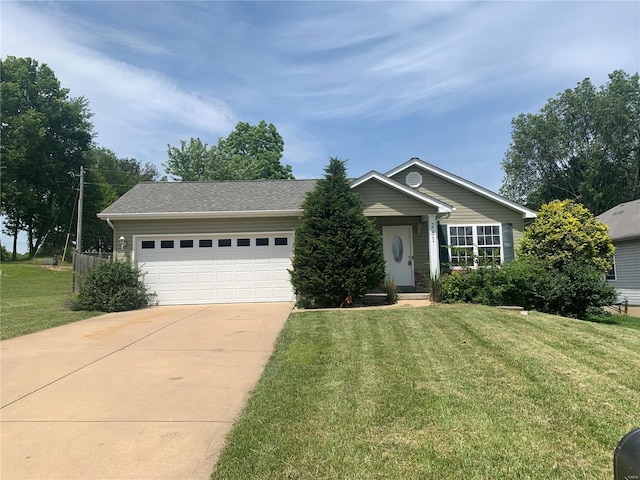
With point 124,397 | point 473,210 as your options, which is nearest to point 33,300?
point 124,397

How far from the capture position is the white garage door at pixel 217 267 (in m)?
A: 13.1

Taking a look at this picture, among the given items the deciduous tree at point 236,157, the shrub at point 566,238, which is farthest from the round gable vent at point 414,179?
the deciduous tree at point 236,157

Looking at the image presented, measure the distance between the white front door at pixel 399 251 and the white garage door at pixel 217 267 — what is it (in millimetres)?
3592

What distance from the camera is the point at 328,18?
9.81m

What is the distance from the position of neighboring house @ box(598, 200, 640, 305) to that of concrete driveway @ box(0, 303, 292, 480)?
15448 mm

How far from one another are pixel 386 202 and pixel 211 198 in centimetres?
604

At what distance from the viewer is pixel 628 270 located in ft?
56.6

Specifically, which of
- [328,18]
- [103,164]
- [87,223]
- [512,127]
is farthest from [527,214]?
[103,164]

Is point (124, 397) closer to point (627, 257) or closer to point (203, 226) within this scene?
point (203, 226)

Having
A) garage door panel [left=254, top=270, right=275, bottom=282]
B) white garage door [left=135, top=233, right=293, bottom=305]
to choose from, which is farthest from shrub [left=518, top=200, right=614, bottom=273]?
garage door panel [left=254, top=270, right=275, bottom=282]

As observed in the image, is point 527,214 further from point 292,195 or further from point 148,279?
point 148,279

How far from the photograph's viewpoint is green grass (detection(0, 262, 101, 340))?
9.59 metres

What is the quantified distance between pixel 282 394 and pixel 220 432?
900 millimetres

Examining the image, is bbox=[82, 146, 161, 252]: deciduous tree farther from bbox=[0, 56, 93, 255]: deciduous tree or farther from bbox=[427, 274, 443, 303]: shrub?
bbox=[427, 274, 443, 303]: shrub
